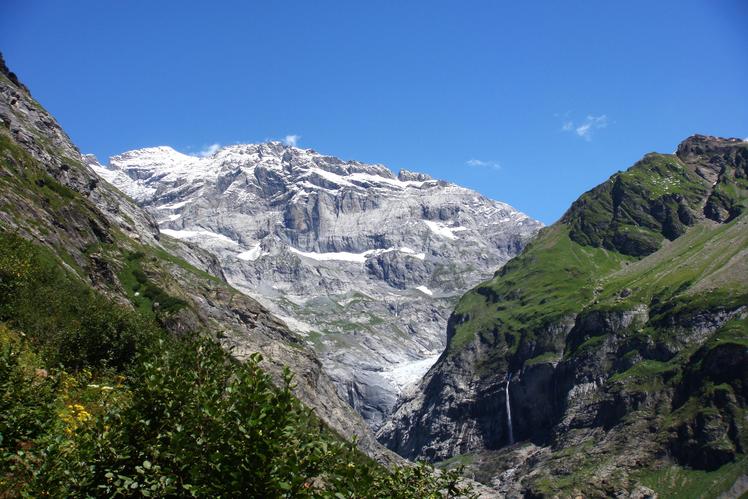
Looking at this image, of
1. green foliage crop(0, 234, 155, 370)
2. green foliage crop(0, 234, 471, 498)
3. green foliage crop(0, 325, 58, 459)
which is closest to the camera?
green foliage crop(0, 234, 471, 498)

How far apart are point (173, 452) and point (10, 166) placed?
198 metres

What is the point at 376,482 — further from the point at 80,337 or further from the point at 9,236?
the point at 9,236

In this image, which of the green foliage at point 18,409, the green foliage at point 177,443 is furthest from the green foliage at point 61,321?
the green foliage at point 177,443

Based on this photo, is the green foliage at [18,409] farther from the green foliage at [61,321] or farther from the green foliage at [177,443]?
the green foliage at [61,321]

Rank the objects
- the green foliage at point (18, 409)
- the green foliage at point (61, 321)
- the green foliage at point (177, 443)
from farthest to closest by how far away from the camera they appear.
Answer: the green foliage at point (61, 321)
the green foliage at point (18, 409)
the green foliage at point (177, 443)

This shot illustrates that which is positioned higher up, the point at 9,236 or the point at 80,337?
the point at 9,236

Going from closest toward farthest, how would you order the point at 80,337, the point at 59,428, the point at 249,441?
the point at 249,441 < the point at 59,428 < the point at 80,337

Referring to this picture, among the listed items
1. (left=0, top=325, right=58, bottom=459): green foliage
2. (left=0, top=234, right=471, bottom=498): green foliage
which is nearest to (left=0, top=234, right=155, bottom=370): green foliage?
(left=0, top=325, right=58, bottom=459): green foliage

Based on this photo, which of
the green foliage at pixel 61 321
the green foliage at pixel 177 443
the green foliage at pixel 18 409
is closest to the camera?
the green foliage at pixel 177 443

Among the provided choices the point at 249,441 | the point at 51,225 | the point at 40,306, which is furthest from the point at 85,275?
the point at 249,441

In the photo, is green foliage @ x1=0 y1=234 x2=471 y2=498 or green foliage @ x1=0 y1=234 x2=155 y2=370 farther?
green foliage @ x1=0 y1=234 x2=155 y2=370

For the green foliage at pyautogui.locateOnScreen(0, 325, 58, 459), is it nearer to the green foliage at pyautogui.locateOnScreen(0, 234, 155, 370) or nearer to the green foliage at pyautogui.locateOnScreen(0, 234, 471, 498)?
the green foliage at pyautogui.locateOnScreen(0, 234, 471, 498)

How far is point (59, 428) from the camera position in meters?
26.7

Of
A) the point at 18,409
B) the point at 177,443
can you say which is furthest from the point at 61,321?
the point at 177,443
